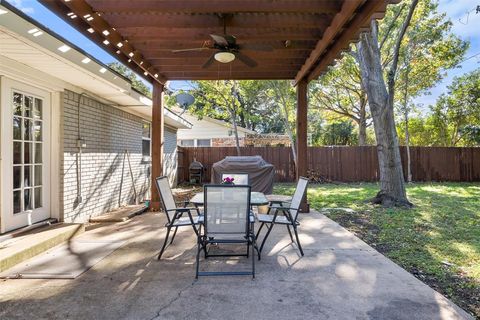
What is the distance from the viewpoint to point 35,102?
457 cm

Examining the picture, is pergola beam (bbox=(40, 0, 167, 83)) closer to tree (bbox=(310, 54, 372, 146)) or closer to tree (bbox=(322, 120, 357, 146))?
tree (bbox=(310, 54, 372, 146))

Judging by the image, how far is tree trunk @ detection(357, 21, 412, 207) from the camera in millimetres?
7523

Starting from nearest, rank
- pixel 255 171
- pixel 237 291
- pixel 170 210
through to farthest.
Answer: pixel 237 291
pixel 170 210
pixel 255 171

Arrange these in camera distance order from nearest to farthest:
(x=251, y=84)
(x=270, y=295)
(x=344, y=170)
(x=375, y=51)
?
1. (x=270, y=295)
2. (x=375, y=51)
3. (x=344, y=170)
4. (x=251, y=84)

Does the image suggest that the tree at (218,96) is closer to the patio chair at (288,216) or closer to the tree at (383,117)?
the tree at (383,117)

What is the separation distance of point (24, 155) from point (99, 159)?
1.96 metres

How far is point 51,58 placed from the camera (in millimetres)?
3678

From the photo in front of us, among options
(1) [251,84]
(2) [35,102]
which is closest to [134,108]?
(2) [35,102]

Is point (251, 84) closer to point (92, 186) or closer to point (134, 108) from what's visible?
point (134, 108)

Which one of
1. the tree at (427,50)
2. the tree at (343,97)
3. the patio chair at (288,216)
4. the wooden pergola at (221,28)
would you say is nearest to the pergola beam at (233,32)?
the wooden pergola at (221,28)

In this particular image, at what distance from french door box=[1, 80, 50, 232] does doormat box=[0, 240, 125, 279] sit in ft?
2.49

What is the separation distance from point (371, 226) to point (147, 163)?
255 inches

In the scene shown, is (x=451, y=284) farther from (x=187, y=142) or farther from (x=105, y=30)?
(x=187, y=142)

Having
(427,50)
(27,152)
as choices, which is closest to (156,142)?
(27,152)
